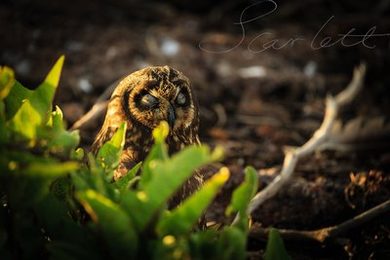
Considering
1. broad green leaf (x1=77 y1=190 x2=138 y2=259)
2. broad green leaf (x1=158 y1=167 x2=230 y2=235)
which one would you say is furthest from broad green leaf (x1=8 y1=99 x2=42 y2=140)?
broad green leaf (x1=158 y1=167 x2=230 y2=235)

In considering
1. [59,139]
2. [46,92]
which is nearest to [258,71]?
[46,92]

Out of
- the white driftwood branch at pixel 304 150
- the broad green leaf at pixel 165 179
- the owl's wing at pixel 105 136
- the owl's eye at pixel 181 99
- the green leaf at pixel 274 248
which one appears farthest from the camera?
the white driftwood branch at pixel 304 150

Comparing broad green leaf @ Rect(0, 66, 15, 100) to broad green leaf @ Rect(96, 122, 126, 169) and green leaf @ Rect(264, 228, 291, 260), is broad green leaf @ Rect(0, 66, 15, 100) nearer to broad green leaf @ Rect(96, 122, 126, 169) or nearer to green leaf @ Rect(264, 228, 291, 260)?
broad green leaf @ Rect(96, 122, 126, 169)

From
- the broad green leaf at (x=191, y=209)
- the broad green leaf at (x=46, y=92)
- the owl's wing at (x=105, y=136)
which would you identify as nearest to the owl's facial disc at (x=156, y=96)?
the owl's wing at (x=105, y=136)

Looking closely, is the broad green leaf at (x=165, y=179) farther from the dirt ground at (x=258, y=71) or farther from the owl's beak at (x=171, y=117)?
the dirt ground at (x=258, y=71)

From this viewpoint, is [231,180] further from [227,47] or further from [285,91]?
[227,47]
